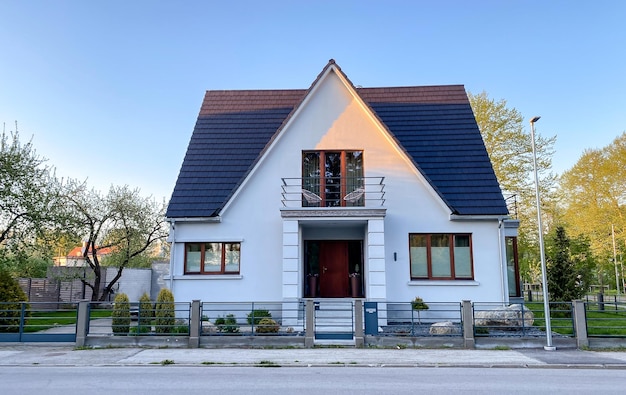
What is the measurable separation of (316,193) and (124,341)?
8001 millimetres

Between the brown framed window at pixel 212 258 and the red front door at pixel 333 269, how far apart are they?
332 centimetres

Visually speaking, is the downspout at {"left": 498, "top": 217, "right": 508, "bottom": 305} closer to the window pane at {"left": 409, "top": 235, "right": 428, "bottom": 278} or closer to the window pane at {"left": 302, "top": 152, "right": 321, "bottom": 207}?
the window pane at {"left": 409, "top": 235, "right": 428, "bottom": 278}

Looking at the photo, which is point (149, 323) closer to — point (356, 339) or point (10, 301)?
point (10, 301)

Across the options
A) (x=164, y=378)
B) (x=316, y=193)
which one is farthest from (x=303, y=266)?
(x=164, y=378)

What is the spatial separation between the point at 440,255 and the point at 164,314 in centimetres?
960

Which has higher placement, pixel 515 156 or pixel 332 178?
pixel 515 156

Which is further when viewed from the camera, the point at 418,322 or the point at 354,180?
the point at 354,180

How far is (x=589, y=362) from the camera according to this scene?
9.86m

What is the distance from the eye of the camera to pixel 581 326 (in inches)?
449

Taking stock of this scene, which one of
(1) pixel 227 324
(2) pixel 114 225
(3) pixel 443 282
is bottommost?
(1) pixel 227 324

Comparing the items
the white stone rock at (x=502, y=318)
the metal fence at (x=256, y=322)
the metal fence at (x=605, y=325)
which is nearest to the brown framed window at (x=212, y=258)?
the metal fence at (x=256, y=322)

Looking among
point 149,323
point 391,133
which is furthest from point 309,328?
point 391,133

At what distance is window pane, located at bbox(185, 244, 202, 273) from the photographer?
16.0m

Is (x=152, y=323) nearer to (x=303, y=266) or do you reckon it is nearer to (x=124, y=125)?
(x=303, y=266)
